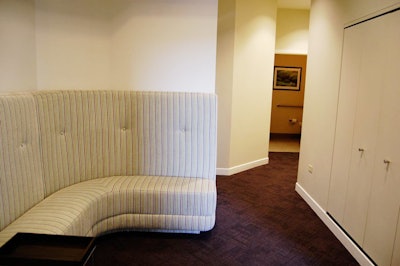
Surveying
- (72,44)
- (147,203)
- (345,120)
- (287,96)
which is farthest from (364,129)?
(287,96)

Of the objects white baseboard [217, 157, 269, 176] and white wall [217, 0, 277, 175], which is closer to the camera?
white wall [217, 0, 277, 175]

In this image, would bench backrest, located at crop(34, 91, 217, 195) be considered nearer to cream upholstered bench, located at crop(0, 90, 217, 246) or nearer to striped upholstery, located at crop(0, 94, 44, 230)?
cream upholstered bench, located at crop(0, 90, 217, 246)

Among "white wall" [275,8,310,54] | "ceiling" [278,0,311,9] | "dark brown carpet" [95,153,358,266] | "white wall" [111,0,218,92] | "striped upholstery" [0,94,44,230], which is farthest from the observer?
"white wall" [275,8,310,54]

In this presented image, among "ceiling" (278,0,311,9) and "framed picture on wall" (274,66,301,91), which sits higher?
"ceiling" (278,0,311,9)

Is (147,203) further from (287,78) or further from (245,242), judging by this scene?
(287,78)

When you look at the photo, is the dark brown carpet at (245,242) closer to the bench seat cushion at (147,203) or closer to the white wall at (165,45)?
the bench seat cushion at (147,203)

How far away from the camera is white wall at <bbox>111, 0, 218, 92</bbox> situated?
3.22 meters

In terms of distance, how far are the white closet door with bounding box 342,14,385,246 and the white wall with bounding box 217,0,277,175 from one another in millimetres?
2126

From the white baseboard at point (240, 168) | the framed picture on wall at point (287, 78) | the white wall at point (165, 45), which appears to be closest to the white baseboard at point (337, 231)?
the white baseboard at point (240, 168)

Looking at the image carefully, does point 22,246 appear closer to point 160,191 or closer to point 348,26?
point 160,191

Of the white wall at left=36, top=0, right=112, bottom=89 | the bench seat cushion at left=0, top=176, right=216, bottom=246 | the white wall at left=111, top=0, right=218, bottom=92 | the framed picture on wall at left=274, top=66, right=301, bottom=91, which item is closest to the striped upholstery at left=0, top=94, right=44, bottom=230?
the bench seat cushion at left=0, top=176, right=216, bottom=246

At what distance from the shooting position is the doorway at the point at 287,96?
7695mm

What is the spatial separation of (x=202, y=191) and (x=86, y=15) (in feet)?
7.02

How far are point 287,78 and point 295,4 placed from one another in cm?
226
